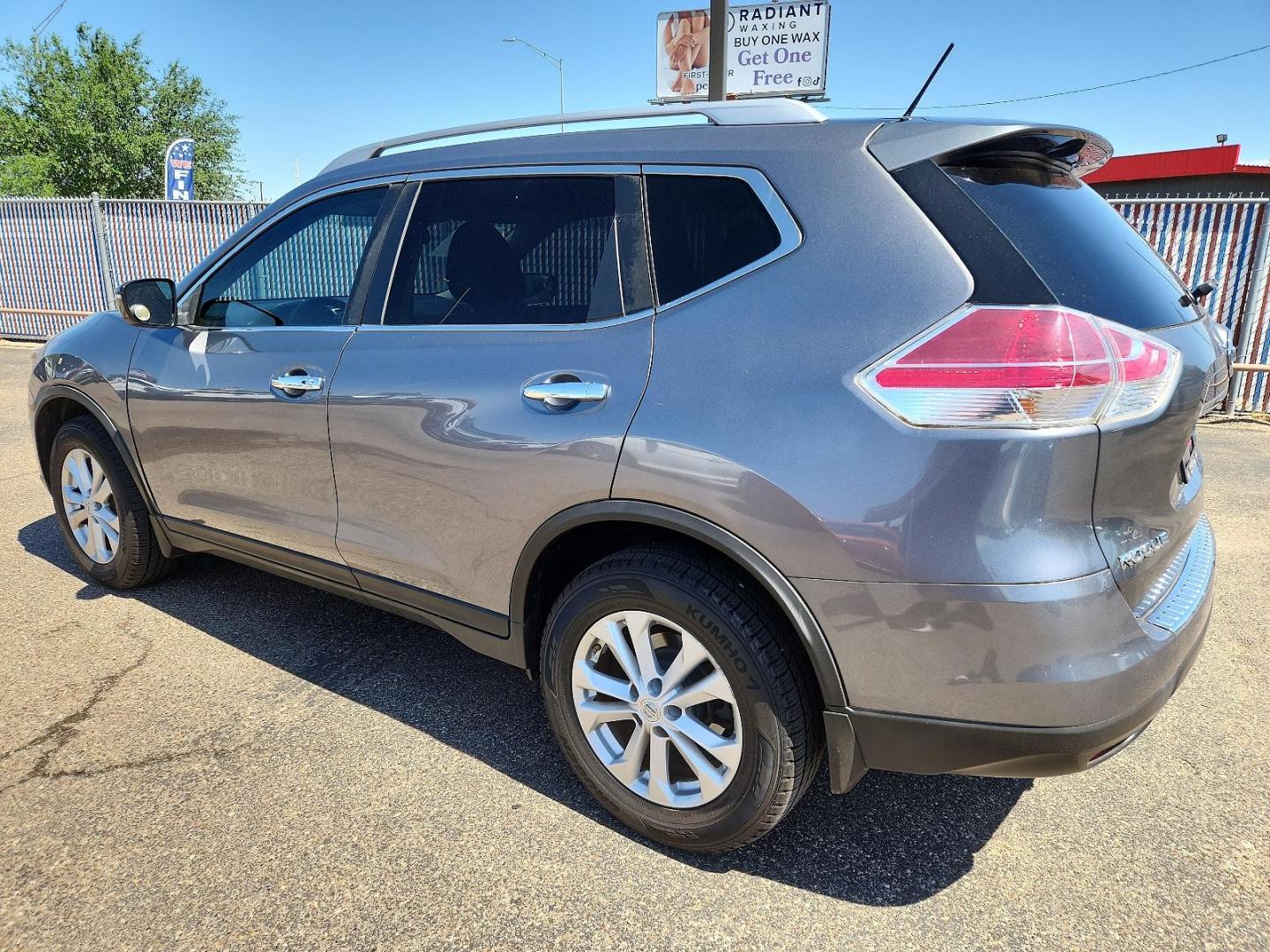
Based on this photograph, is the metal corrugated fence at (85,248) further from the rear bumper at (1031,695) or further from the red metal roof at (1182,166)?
the red metal roof at (1182,166)

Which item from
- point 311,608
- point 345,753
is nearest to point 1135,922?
point 345,753

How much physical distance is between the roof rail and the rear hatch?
38 cm

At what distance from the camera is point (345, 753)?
2.71 m

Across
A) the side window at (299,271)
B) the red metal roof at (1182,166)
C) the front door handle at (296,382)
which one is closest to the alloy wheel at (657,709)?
the front door handle at (296,382)

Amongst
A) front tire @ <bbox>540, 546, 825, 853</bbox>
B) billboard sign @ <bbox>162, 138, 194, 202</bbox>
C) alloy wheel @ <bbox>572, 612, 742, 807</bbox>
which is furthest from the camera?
billboard sign @ <bbox>162, 138, 194, 202</bbox>

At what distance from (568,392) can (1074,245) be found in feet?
4.08

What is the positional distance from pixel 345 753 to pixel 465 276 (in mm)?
1539

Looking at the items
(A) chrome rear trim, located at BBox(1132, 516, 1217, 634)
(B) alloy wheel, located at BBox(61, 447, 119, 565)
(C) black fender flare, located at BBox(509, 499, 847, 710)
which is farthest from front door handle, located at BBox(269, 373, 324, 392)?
(A) chrome rear trim, located at BBox(1132, 516, 1217, 634)

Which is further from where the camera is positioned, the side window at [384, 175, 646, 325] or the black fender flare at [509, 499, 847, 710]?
the side window at [384, 175, 646, 325]

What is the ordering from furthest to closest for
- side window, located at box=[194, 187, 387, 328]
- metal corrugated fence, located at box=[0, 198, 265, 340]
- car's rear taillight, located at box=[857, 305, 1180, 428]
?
metal corrugated fence, located at box=[0, 198, 265, 340], side window, located at box=[194, 187, 387, 328], car's rear taillight, located at box=[857, 305, 1180, 428]

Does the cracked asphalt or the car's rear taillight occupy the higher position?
the car's rear taillight

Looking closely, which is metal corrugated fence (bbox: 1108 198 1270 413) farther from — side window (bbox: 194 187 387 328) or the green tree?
the green tree

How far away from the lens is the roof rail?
214 centimetres

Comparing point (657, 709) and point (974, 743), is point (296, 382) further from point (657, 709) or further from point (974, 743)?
point (974, 743)
